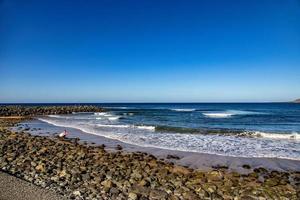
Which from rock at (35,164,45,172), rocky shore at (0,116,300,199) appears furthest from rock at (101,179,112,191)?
rock at (35,164,45,172)

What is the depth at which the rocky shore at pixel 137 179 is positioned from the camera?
24.4 ft

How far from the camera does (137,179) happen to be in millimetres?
8656

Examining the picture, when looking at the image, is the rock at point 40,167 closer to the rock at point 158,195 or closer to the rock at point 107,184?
the rock at point 107,184

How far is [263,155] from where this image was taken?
13445 mm

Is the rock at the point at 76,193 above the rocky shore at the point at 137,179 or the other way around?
above

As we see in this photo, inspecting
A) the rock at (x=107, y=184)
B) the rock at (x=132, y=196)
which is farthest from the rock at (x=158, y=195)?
the rock at (x=107, y=184)

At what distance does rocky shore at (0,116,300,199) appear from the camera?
7445mm

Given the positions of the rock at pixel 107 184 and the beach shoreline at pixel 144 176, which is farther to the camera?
the rock at pixel 107 184

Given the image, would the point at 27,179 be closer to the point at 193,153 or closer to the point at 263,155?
the point at 193,153

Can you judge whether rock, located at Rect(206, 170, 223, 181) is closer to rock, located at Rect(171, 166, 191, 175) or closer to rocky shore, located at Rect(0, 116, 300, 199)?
rocky shore, located at Rect(0, 116, 300, 199)

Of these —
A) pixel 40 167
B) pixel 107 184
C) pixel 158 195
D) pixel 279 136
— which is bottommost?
pixel 279 136

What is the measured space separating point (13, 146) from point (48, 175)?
20.3 feet

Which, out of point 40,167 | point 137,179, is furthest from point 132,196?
point 40,167

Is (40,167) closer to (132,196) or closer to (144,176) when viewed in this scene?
(144,176)
